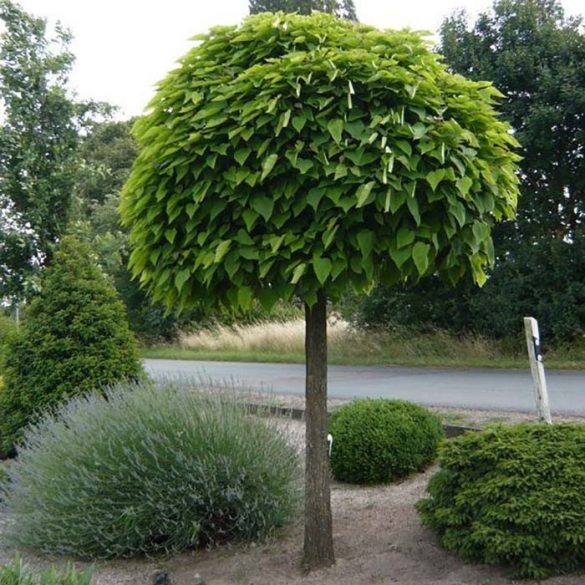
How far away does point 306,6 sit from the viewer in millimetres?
35781

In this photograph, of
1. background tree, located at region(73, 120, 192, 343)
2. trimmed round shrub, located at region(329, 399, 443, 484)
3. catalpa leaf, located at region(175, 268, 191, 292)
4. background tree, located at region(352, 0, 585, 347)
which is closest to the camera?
catalpa leaf, located at region(175, 268, 191, 292)

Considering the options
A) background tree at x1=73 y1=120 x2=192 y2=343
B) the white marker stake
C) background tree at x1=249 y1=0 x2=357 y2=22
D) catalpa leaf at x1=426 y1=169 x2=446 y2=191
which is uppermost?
background tree at x1=249 y1=0 x2=357 y2=22

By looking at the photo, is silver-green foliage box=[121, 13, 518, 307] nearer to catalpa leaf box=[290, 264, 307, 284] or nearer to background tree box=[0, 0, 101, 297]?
catalpa leaf box=[290, 264, 307, 284]

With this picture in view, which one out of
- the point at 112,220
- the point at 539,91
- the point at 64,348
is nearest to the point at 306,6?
the point at 112,220

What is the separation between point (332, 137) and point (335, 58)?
0.43 meters

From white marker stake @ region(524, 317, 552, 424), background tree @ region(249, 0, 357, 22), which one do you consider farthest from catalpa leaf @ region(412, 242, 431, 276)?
background tree @ region(249, 0, 357, 22)

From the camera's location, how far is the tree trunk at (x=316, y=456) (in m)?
4.34

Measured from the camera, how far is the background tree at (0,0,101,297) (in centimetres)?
1144

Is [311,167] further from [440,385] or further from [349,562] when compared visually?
[440,385]

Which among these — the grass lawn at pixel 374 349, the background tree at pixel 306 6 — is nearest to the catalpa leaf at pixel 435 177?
the grass lawn at pixel 374 349

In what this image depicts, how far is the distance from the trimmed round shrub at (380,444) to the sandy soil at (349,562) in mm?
555

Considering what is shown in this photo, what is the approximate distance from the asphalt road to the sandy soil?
306 centimetres

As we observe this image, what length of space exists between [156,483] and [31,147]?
26.7 feet

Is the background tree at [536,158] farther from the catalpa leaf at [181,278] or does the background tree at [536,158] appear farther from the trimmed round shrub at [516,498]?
the catalpa leaf at [181,278]
